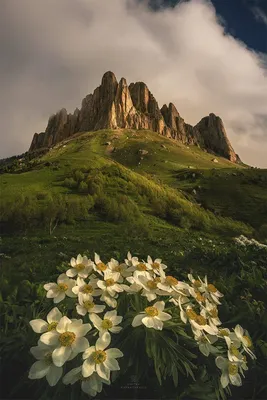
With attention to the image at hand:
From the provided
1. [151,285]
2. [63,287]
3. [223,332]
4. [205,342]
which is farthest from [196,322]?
[63,287]

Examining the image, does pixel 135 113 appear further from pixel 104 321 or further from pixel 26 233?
pixel 104 321

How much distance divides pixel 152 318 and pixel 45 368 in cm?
66

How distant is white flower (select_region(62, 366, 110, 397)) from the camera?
184cm

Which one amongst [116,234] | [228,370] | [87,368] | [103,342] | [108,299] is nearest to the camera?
[87,368]

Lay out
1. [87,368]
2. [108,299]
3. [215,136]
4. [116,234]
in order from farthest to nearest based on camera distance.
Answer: [215,136] → [116,234] → [108,299] → [87,368]

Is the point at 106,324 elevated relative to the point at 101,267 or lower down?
lower down

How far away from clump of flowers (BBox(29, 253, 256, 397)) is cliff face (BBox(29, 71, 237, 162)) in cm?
15615

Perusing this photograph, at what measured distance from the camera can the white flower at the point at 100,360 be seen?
185cm

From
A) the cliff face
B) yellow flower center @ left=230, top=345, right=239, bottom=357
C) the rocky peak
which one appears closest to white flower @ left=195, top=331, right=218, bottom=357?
yellow flower center @ left=230, top=345, right=239, bottom=357

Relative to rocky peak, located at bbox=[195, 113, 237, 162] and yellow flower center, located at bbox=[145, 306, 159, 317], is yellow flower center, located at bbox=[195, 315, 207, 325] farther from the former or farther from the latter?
rocky peak, located at bbox=[195, 113, 237, 162]

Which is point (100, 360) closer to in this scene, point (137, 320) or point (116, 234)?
point (137, 320)

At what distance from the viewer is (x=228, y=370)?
217 cm

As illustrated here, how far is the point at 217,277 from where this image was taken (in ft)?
15.2

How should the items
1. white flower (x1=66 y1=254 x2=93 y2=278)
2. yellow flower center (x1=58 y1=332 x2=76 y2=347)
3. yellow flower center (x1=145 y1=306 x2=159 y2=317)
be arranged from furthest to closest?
white flower (x1=66 y1=254 x2=93 y2=278) → yellow flower center (x1=145 y1=306 x2=159 y2=317) → yellow flower center (x1=58 y1=332 x2=76 y2=347)
